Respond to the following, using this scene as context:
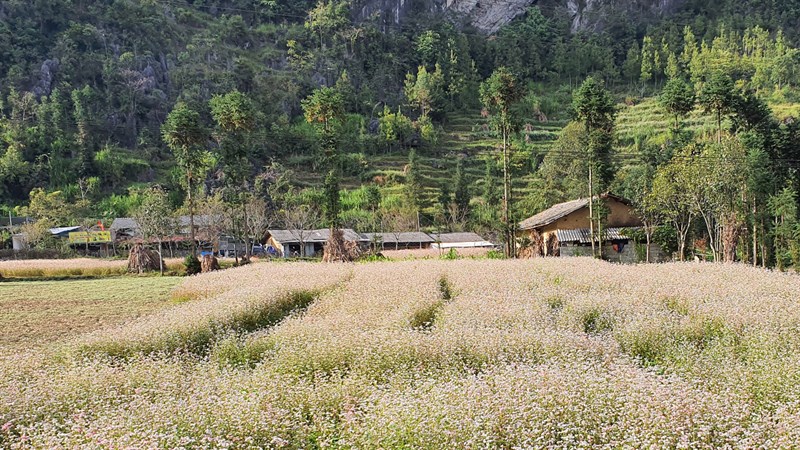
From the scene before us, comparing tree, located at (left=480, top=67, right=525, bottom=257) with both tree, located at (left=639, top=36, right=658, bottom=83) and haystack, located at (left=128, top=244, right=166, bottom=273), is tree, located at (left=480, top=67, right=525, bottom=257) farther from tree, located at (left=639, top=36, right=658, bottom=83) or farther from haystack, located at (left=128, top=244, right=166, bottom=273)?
tree, located at (left=639, top=36, right=658, bottom=83)

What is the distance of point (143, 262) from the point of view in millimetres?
37531

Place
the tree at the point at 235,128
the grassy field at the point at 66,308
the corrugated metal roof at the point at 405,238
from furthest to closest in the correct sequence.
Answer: the corrugated metal roof at the point at 405,238, the tree at the point at 235,128, the grassy field at the point at 66,308

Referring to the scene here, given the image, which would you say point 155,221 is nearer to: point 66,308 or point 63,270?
point 63,270

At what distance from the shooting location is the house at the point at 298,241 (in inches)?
2507

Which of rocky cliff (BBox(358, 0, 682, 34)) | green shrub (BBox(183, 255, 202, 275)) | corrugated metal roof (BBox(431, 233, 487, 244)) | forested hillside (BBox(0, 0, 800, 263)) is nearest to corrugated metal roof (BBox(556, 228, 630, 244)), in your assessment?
forested hillside (BBox(0, 0, 800, 263))

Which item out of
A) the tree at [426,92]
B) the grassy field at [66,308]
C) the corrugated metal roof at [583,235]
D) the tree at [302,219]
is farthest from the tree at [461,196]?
the grassy field at [66,308]

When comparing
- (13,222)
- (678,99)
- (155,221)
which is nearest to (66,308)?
(155,221)

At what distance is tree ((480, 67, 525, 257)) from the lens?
1519 inches

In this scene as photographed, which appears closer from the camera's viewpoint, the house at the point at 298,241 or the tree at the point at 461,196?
the house at the point at 298,241

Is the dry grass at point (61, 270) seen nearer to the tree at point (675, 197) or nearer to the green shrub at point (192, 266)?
the green shrub at point (192, 266)

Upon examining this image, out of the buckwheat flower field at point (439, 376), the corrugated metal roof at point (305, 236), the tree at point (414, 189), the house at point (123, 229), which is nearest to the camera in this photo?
the buckwheat flower field at point (439, 376)

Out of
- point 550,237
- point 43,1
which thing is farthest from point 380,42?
point 550,237

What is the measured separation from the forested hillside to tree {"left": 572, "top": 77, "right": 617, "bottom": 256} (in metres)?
0.34

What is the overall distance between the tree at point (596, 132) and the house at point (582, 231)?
5.29ft
